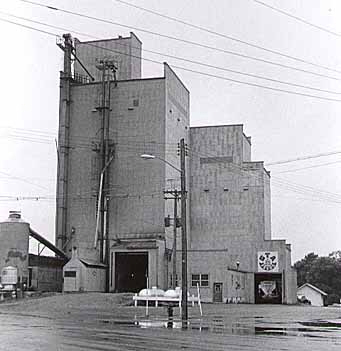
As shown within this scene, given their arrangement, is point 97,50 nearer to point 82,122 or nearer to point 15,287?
point 82,122

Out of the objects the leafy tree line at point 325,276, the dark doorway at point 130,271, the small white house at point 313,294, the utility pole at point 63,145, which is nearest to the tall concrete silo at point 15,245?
the utility pole at point 63,145

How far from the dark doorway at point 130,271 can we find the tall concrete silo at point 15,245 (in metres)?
9.86

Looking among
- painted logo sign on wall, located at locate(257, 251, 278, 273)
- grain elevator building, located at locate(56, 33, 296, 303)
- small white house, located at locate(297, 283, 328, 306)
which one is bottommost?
small white house, located at locate(297, 283, 328, 306)

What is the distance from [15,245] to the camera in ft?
243

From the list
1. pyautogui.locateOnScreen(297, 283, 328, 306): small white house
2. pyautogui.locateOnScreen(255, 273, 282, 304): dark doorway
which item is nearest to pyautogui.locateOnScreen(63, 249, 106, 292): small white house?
pyautogui.locateOnScreen(255, 273, 282, 304): dark doorway

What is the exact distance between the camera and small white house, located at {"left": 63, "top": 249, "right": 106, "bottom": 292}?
228 ft

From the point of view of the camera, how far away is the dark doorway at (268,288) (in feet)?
288

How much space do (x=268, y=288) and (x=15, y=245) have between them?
1287 inches

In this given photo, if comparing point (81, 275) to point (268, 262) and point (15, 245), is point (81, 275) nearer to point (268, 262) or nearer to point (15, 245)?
point (15, 245)

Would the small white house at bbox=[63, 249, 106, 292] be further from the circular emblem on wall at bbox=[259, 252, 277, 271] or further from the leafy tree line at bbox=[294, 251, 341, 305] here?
the leafy tree line at bbox=[294, 251, 341, 305]

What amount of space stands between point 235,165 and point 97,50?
23575 millimetres

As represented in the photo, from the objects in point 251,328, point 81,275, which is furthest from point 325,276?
point 251,328

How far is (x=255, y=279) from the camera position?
289ft

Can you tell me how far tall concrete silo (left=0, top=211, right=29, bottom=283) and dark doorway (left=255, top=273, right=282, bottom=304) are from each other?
29448mm
